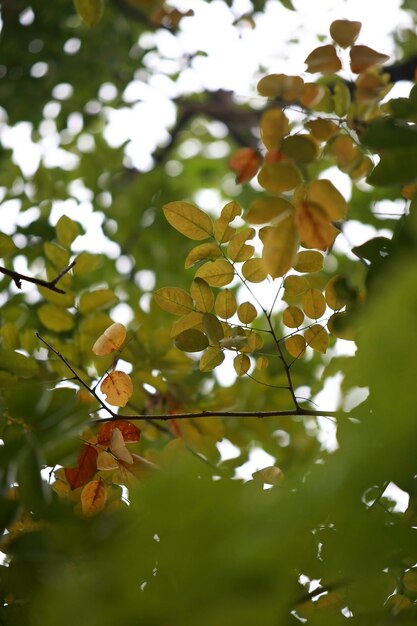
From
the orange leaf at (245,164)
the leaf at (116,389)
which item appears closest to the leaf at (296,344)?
the leaf at (116,389)

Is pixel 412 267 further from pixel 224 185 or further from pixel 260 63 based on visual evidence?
pixel 224 185

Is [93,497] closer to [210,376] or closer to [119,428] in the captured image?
[119,428]

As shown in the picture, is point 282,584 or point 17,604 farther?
point 17,604

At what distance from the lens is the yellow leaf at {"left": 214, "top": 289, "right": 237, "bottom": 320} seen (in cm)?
91

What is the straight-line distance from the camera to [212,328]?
0.83 metres

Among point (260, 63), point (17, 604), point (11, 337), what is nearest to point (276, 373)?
point (11, 337)

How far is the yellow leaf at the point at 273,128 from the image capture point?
0.83 meters

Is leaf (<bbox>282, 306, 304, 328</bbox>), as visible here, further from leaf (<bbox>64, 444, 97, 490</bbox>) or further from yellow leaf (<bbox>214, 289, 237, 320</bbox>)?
leaf (<bbox>64, 444, 97, 490</bbox>)

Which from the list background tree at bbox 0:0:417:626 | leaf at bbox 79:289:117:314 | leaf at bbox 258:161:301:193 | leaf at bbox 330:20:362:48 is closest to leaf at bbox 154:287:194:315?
background tree at bbox 0:0:417:626

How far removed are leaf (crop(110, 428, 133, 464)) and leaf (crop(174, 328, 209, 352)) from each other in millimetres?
143

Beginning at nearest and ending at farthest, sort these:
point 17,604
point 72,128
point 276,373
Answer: point 17,604
point 276,373
point 72,128

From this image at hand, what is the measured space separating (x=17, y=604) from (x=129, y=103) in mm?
2355

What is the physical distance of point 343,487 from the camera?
1.04 ft

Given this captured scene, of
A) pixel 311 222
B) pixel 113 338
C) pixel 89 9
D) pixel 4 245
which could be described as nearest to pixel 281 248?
pixel 311 222
